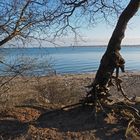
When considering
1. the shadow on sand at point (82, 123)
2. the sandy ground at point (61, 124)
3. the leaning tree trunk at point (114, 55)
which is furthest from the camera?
the leaning tree trunk at point (114, 55)

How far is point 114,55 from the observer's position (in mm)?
11258

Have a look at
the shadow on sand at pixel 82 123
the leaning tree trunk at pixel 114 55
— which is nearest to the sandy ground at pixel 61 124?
the shadow on sand at pixel 82 123

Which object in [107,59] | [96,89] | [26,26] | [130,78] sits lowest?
[130,78]

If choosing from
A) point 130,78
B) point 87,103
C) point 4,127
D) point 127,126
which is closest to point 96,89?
point 87,103

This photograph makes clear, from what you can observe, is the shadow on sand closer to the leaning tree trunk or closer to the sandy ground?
the sandy ground

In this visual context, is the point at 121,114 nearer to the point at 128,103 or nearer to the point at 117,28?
the point at 128,103

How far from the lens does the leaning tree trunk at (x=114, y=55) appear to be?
11.2m

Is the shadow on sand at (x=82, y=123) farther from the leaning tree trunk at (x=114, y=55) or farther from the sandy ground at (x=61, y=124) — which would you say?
the leaning tree trunk at (x=114, y=55)

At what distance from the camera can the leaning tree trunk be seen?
11.2 metres

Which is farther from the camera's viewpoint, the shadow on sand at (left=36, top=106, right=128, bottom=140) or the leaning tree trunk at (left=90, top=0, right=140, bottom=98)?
the leaning tree trunk at (left=90, top=0, right=140, bottom=98)

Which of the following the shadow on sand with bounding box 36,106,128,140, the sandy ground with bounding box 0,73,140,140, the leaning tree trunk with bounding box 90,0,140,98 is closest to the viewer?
the sandy ground with bounding box 0,73,140,140

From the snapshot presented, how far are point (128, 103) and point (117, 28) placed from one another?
1984 millimetres

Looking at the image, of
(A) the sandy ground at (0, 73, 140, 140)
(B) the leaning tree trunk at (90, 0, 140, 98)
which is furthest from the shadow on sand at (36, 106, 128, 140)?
(B) the leaning tree trunk at (90, 0, 140, 98)

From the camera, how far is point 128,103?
11664 mm
